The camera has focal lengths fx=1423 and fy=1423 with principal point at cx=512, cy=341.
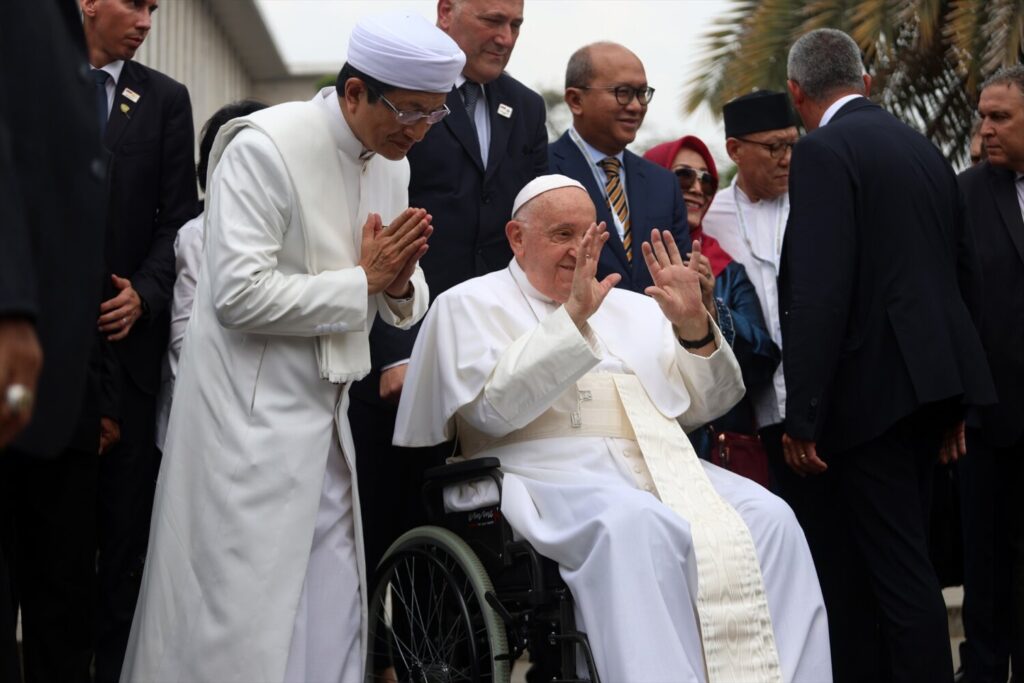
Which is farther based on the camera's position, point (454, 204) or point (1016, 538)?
point (1016, 538)

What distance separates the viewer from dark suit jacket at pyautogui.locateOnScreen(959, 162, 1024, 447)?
5719 millimetres

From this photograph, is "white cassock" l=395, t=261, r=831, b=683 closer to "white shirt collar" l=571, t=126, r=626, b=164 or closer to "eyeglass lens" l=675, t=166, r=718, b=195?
"white shirt collar" l=571, t=126, r=626, b=164

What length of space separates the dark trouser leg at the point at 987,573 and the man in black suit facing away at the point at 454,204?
7.41 feet

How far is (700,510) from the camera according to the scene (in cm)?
438

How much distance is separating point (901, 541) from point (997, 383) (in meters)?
1.21

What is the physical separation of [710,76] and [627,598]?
8752mm

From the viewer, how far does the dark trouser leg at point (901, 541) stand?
188 inches

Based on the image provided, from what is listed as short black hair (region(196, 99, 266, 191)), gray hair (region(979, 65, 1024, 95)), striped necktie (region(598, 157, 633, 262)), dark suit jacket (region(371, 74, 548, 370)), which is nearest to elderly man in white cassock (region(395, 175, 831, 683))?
dark suit jacket (region(371, 74, 548, 370))

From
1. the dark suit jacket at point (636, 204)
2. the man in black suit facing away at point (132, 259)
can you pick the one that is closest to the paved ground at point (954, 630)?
the dark suit jacket at point (636, 204)

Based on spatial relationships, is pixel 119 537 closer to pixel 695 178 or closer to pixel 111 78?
pixel 111 78

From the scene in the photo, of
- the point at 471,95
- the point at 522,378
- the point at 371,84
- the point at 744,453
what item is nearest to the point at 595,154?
the point at 471,95

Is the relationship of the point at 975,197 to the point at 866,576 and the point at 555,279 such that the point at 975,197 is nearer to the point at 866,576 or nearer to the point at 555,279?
the point at 866,576

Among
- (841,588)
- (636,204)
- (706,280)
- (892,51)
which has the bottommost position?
(841,588)

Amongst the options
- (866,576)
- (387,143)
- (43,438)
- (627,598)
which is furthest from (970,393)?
(43,438)
